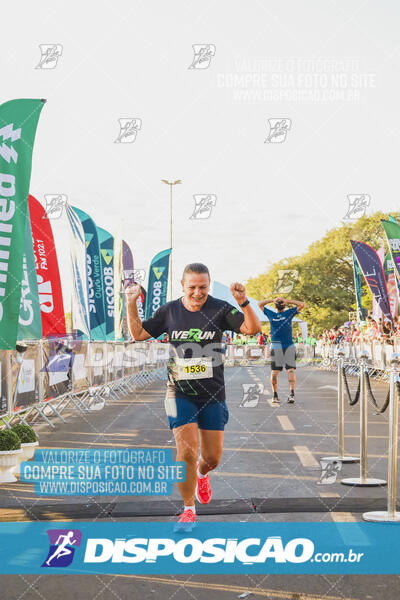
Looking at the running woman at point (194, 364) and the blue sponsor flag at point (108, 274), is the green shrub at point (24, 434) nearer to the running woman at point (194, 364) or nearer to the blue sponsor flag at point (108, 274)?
the running woman at point (194, 364)

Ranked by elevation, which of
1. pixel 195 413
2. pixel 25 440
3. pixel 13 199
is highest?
pixel 13 199

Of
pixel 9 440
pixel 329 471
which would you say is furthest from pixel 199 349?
pixel 9 440

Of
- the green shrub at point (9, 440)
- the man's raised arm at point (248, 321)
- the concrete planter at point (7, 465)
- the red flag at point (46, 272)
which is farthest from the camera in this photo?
the red flag at point (46, 272)

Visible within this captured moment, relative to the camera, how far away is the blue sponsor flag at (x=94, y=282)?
64.4 feet

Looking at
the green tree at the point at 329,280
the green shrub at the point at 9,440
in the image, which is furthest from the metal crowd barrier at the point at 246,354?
the green shrub at the point at 9,440

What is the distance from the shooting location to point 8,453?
25.4ft

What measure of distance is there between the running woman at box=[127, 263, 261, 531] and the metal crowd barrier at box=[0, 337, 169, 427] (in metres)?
4.12

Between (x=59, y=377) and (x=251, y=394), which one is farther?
(x=251, y=394)

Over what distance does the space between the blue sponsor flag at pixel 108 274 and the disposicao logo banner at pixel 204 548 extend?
1546 centimetres

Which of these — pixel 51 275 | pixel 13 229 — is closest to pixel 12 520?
pixel 13 229

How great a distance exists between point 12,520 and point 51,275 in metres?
10.4

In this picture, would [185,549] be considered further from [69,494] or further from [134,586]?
[69,494]

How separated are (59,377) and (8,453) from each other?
5.63 metres

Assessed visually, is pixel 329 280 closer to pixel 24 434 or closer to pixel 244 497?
pixel 24 434
